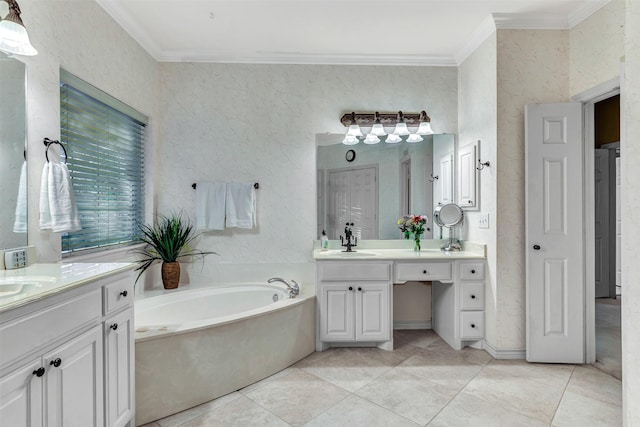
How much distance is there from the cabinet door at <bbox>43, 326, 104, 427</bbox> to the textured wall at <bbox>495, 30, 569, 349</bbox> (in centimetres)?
259

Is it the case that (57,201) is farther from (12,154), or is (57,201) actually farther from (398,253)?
(398,253)

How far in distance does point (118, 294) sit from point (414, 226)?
2.38 m

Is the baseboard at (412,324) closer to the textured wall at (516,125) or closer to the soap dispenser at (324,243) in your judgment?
the textured wall at (516,125)

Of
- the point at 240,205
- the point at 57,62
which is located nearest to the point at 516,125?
the point at 240,205

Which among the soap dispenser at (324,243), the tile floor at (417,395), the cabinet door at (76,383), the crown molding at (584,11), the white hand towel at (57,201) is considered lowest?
the tile floor at (417,395)

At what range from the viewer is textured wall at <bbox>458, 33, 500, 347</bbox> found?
248 cm

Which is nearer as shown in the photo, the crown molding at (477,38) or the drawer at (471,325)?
the crown molding at (477,38)

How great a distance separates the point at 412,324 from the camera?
3119mm

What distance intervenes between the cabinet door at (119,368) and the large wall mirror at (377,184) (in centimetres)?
184

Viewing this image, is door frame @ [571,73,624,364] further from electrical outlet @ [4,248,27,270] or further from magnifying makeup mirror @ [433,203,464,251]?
electrical outlet @ [4,248,27,270]

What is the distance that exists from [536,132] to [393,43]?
1.38m

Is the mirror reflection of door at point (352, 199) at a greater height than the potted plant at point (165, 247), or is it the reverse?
the mirror reflection of door at point (352, 199)

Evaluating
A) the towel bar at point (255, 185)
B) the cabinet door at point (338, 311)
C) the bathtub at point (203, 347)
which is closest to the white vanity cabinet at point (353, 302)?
the cabinet door at point (338, 311)

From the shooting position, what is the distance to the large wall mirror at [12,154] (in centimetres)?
149
